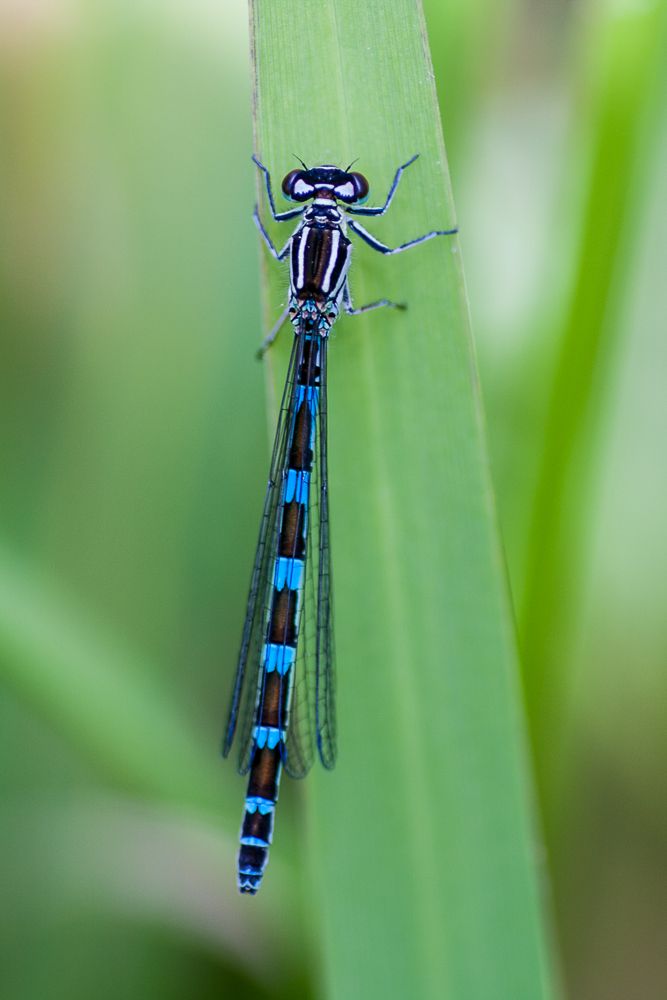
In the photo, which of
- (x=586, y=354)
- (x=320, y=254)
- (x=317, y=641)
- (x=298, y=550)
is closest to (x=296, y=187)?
(x=320, y=254)

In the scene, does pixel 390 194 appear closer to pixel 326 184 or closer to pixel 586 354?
pixel 326 184

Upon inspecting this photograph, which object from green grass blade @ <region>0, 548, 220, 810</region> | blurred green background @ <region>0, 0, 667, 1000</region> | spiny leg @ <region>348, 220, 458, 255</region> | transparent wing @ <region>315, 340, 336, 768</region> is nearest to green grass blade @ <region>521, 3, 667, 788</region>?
blurred green background @ <region>0, 0, 667, 1000</region>

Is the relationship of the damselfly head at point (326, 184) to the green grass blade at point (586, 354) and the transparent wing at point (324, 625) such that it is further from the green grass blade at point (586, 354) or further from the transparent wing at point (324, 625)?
the green grass blade at point (586, 354)

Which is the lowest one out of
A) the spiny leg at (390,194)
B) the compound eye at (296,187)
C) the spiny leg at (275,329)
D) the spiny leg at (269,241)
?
the spiny leg at (275,329)

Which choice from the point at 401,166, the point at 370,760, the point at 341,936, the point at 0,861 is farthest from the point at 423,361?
the point at 0,861

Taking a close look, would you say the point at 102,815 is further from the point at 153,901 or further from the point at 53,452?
the point at 53,452

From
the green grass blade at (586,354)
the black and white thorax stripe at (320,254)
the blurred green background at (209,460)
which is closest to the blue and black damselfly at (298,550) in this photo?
the black and white thorax stripe at (320,254)
